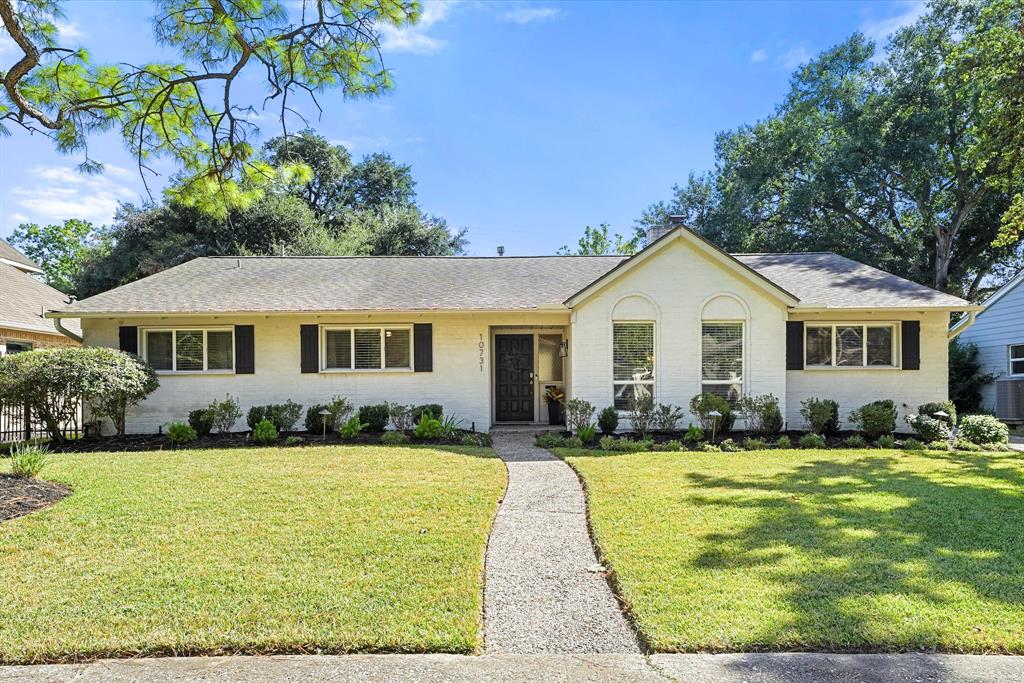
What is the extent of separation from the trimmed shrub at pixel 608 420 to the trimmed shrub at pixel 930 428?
601cm

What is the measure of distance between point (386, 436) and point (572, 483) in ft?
15.4

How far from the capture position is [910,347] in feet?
41.5

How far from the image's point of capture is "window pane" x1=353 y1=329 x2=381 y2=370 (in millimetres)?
13023

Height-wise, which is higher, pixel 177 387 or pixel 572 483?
pixel 177 387

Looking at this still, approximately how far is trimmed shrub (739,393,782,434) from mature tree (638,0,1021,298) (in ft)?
53.2

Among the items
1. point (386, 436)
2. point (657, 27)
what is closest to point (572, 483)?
point (386, 436)

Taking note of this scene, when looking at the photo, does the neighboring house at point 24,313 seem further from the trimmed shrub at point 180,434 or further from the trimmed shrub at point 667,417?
the trimmed shrub at point 667,417

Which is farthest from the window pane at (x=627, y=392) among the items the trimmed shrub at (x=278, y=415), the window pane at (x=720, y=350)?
the trimmed shrub at (x=278, y=415)

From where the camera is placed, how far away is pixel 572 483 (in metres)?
7.79

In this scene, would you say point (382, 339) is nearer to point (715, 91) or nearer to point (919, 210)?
point (715, 91)

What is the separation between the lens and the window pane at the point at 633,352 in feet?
40.3

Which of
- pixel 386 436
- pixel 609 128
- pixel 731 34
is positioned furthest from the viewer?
pixel 609 128

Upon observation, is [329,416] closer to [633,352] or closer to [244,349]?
[244,349]

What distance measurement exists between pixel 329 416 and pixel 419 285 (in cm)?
389
